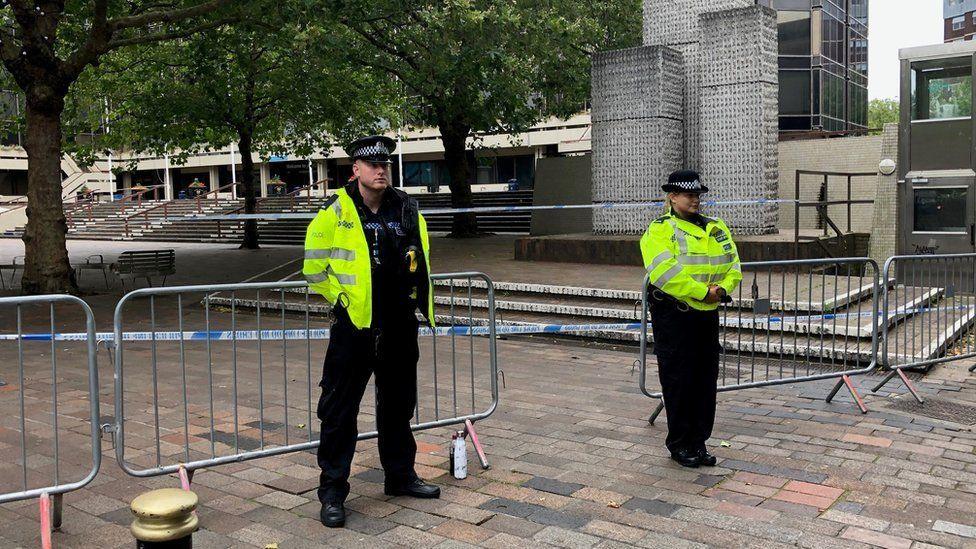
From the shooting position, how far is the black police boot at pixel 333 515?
14.1ft

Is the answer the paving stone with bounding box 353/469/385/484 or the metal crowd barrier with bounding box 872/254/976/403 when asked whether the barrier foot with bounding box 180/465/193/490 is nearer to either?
the paving stone with bounding box 353/469/385/484

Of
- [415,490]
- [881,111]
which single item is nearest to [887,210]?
[415,490]

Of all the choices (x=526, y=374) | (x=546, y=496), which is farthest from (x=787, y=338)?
(x=546, y=496)

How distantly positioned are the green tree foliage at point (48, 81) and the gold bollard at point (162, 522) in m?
11.8

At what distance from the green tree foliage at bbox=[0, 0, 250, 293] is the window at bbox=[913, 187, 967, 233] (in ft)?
37.9

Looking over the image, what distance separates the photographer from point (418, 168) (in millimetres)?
56125

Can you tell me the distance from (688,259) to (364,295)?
2083 mm

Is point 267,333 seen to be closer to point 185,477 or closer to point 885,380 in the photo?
point 185,477

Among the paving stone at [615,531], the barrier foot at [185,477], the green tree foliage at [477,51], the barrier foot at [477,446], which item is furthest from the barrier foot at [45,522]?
the green tree foliage at [477,51]

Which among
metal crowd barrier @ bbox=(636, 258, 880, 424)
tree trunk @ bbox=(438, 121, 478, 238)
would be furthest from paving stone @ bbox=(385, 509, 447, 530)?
tree trunk @ bbox=(438, 121, 478, 238)

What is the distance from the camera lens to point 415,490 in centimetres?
473

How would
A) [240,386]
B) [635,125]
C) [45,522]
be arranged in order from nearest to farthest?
1. [45,522]
2. [240,386]
3. [635,125]

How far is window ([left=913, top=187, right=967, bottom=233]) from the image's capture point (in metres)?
13.9

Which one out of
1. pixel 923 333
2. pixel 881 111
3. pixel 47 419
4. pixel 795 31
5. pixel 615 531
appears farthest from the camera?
pixel 881 111
